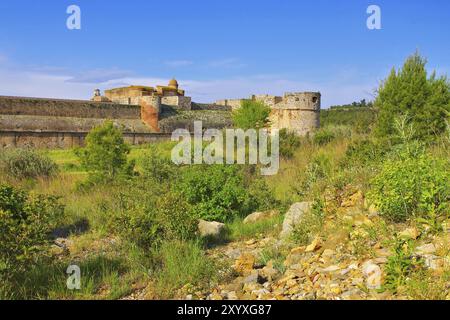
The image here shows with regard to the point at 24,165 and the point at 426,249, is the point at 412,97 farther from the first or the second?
the point at 24,165

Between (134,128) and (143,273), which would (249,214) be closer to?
(143,273)

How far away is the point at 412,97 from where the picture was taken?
44.2 feet

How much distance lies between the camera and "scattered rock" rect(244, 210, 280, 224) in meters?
7.15

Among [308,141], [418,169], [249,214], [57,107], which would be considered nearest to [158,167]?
[249,214]

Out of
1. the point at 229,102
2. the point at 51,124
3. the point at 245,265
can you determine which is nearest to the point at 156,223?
the point at 245,265

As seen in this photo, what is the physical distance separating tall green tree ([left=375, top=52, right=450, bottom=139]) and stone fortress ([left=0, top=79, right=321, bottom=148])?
13.1m

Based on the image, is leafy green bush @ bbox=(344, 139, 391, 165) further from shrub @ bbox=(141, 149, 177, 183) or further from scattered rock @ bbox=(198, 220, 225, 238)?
shrub @ bbox=(141, 149, 177, 183)

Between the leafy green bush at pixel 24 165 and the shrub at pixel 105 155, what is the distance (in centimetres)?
161

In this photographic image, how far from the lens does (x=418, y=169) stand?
4770mm

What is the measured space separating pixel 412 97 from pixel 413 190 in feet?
32.3

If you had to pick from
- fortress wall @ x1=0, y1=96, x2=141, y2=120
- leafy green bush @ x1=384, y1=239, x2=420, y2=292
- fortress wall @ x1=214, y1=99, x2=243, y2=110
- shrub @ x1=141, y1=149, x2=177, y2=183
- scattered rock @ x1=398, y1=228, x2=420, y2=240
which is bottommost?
leafy green bush @ x1=384, y1=239, x2=420, y2=292

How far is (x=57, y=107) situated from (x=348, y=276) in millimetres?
32949

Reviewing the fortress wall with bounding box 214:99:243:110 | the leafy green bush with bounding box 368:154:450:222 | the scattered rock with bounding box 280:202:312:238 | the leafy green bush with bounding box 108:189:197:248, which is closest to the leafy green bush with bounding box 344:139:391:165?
the scattered rock with bounding box 280:202:312:238

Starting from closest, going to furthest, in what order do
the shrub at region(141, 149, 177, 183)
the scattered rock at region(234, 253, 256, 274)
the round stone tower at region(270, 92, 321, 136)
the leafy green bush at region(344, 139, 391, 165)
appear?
the scattered rock at region(234, 253, 256, 274) → the leafy green bush at region(344, 139, 391, 165) → the shrub at region(141, 149, 177, 183) → the round stone tower at region(270, 92, 321, 136)
